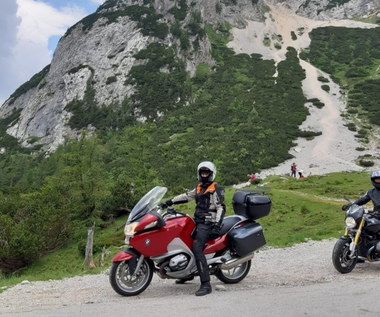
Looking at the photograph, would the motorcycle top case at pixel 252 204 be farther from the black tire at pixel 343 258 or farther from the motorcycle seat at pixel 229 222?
the black tire at pixel 343 258

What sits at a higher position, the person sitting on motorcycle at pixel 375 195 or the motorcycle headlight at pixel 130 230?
the person sitting on motorcycle at pixel 375 195

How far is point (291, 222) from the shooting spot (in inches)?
926

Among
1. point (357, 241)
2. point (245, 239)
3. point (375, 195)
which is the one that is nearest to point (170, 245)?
point (245, 239)

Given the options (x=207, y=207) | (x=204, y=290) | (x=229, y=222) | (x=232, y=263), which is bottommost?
(x=204, y=290)

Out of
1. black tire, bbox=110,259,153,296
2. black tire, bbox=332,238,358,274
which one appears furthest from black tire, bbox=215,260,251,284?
black tire, bbox=332,238,358,274

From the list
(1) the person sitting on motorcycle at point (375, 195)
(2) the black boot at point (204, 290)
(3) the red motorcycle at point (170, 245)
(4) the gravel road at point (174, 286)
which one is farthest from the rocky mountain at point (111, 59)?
(2) the black boot at point (204, 290)

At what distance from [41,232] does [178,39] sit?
327ft

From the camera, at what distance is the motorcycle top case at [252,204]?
8820 mm

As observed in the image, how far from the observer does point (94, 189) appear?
3681 cm

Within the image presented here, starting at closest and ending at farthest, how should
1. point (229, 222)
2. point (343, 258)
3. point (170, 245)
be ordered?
point (170, 245) → point (229, 222) → point (343, 258)

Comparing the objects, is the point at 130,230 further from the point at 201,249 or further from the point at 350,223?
the point at 350,223

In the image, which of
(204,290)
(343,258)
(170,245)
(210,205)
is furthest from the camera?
(343,258)

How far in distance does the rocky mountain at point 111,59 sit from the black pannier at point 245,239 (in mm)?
86509

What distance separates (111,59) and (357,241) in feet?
388
